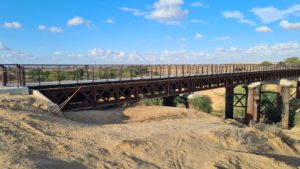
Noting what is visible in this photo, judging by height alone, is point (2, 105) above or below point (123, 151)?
above

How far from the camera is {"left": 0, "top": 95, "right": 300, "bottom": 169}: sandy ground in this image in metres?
7.92

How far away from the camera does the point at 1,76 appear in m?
18.8

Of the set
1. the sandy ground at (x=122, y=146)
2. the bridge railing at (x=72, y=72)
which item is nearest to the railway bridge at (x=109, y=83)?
the bridge railing at (x=72, y=72)

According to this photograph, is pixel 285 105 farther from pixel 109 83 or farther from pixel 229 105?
pixel 109 83

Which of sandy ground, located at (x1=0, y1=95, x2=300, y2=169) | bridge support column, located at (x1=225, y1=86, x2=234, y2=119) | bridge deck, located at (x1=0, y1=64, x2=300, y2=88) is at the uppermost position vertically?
bridge deck, located at (x1=0, y1=64, x2=300, y2=88)

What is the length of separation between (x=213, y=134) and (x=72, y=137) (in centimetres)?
545

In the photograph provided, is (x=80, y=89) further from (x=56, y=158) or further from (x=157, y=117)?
(x=56, y=158)

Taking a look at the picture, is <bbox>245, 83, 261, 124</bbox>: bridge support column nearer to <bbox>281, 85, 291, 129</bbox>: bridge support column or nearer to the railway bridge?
the railway bridge

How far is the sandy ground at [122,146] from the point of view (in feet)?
26.0

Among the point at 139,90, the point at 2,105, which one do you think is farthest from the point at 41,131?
the point at 139,90

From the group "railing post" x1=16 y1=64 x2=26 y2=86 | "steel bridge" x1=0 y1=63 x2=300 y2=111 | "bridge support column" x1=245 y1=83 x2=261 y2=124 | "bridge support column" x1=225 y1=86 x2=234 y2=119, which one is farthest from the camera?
"bridge support column" x1=225 y1=86 x2=234 y2=119

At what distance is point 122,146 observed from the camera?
31.3 feet

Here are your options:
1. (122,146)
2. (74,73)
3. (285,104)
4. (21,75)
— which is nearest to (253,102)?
(285,104)

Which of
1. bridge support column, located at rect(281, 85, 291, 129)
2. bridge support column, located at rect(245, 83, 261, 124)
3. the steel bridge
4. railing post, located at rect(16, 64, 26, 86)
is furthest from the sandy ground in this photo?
bridge support column, located at rect(281, 85, 291, 129)
